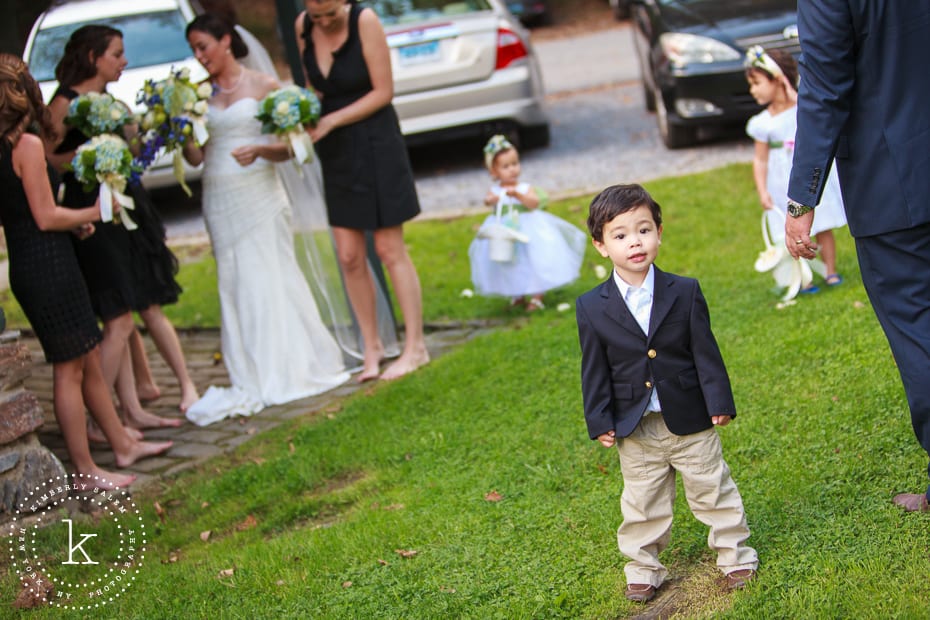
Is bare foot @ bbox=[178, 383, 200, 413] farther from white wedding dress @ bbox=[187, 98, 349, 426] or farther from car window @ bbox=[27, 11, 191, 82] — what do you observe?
car window @ bbox=[27, 11, 191, 82]

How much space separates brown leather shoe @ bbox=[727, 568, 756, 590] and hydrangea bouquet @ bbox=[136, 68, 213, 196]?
428 centimetres

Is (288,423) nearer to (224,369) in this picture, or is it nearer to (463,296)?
(224,369)

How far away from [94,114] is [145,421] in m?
1.89

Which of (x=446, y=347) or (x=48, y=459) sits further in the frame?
(x=446, y=347)

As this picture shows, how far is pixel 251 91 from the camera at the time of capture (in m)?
6.91

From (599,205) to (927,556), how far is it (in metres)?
1.58

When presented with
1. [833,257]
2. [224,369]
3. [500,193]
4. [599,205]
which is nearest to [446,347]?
[500,193]

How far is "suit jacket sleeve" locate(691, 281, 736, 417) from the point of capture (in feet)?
11.2

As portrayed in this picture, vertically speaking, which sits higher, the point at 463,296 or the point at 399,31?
the point at 399,31

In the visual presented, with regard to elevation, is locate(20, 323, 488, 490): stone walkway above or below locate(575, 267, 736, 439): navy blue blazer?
below

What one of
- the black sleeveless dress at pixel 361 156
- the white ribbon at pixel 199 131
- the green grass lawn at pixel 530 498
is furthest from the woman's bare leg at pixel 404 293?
the white ribbon at pixel 199 131

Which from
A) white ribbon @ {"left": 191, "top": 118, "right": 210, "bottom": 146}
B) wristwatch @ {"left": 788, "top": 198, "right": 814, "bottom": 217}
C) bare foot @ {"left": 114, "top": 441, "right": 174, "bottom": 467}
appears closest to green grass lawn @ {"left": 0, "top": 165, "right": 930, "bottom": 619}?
bare foot @ {"left": 114, "top": 441, "right": 174, "bottom": 467}

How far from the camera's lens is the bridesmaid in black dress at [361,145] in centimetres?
648

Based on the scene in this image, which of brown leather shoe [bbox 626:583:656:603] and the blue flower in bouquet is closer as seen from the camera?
brown leather shoe [bbox 626:583:656:603]
